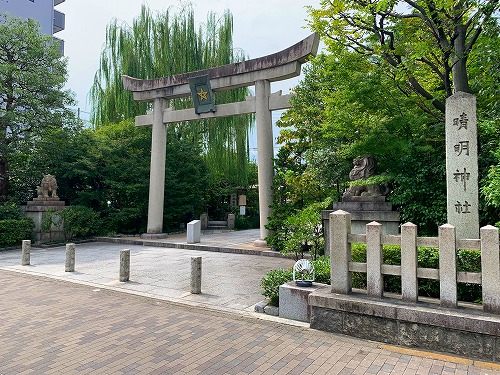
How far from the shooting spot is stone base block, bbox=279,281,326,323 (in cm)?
553

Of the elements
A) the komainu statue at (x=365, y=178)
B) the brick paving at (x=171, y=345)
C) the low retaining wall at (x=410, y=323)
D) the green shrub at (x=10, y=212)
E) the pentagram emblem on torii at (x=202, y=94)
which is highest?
the pentagram emblem on torii at (x=202, y=94)

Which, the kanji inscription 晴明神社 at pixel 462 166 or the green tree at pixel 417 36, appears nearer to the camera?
the kanji inscription 晴明神社 at pixel 462 166

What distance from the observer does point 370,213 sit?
328 inches

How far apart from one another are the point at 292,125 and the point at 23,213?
39.5ft

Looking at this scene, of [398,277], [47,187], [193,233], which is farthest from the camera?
[47,187]

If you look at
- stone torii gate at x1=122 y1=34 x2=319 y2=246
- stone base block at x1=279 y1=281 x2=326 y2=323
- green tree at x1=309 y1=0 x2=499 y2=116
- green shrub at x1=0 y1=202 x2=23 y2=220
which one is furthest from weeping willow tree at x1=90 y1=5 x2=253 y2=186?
stone base block at x1=279 y1=281 x2=326 y2=323

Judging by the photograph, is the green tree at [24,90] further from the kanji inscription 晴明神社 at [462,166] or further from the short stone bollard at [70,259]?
the kanji inscription 晴明神社 at [462,166]

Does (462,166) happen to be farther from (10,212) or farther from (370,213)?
(10,212)

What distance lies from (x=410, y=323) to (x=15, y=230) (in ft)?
49.3

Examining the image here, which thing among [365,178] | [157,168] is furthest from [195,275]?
[157,168]

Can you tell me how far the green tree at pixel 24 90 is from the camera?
1505cm

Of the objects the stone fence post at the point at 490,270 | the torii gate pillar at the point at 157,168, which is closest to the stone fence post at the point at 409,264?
the stone fence post at the point at 490,270

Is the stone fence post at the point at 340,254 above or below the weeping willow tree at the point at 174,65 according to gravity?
below

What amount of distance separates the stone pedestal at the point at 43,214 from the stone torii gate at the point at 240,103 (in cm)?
381
